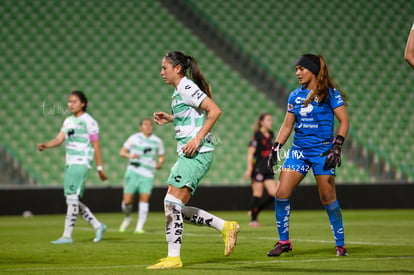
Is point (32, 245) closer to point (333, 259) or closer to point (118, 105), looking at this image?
point (333, 259)

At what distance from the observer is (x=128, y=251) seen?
9406 millimetres

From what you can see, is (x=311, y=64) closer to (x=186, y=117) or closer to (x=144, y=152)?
(x=186, y=117)

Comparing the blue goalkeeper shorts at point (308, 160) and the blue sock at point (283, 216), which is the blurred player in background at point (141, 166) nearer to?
the blue sock at point (283, 216)

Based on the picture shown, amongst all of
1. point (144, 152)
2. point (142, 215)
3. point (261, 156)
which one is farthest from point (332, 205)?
point (261, 156)

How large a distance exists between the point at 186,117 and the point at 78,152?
4198 mm

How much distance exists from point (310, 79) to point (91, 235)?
19.4 feet

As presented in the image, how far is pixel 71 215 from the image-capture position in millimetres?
11117

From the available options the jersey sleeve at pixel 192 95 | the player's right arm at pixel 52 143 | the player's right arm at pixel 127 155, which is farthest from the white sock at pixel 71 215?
the jersey sleeve at pixel 192 95

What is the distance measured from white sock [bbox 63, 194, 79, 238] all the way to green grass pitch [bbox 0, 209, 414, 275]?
231 millimetres

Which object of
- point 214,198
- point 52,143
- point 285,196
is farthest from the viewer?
point 214,198

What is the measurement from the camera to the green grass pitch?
716 cm

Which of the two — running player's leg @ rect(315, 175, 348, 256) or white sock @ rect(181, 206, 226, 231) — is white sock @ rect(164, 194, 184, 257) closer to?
white sock @ rect(181, 206, 226, 231)

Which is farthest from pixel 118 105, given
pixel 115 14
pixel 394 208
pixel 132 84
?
pixel 394 208

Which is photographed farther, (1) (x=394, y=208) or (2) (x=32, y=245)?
(1) (x=394, y=208)
